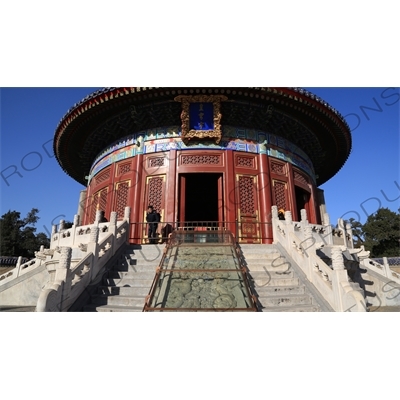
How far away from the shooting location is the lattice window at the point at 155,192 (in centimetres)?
1054

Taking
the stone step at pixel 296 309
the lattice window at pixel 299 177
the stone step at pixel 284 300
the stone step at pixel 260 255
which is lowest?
the stone step at pixel 296 309

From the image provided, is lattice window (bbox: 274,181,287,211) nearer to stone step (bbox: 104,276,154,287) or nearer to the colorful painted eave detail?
the colorful painted eave detail

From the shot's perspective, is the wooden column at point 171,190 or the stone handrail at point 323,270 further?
the wooden column at point 171,190

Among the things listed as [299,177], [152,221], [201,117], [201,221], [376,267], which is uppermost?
[201,117]

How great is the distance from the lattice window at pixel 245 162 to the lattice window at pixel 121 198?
3.83 meters

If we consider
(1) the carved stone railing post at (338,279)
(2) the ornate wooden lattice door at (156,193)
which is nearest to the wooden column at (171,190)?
(2) the ornate wooden lattice door at (156,193)

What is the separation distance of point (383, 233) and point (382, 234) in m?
0.16

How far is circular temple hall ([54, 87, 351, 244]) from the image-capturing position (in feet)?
34.1

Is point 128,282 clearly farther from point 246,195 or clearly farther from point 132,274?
point 246,195

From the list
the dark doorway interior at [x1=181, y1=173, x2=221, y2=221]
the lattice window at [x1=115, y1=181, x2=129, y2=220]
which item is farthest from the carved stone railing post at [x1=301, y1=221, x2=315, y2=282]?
the dark doorway interior at [x1=181, y1=173, x2=221, y2=221]

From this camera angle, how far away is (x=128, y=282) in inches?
243

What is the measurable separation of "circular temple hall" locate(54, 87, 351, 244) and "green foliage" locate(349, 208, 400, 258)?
16.2 m

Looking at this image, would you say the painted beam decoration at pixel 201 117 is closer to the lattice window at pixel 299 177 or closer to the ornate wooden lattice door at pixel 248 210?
the ornate wooden lattice door at pixel 248 210

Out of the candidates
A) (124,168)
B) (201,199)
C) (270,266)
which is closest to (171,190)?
(124,168)
